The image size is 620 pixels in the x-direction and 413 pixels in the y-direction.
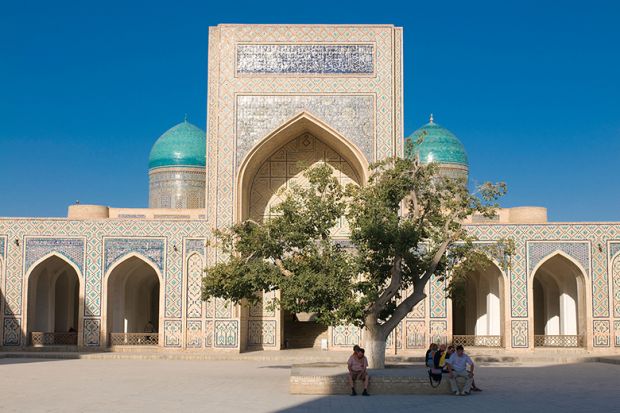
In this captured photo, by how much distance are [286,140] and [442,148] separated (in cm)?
684

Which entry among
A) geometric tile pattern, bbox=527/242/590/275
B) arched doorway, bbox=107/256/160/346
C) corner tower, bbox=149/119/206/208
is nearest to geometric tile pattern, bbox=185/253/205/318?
arched doorway, bbox=107/256/160/346

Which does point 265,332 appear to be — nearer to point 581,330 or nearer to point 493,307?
point 493,307

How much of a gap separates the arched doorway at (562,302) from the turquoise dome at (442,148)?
15.7 ft

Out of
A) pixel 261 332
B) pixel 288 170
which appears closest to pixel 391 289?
pixel 261 332

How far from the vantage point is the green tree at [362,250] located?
11188mm

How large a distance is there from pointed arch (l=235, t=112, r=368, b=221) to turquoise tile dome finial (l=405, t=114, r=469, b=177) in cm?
566

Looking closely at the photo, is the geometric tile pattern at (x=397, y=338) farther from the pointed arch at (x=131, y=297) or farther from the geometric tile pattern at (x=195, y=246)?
the pointed arch at (x=131, y=297)

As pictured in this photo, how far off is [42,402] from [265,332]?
Answer: 951 centimetres

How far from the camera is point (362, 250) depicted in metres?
11.6

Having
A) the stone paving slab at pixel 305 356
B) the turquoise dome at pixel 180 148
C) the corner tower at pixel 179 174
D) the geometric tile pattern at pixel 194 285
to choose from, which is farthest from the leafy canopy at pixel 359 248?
the turquoise dome at pixel 180 148

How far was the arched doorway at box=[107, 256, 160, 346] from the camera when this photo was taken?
58.2 ft

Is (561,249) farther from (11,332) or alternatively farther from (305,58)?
(11,332)

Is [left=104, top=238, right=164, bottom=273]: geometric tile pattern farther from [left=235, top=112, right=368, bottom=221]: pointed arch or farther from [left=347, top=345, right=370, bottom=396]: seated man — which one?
[left=347, top=345, right=370, bottom=396]: seated man

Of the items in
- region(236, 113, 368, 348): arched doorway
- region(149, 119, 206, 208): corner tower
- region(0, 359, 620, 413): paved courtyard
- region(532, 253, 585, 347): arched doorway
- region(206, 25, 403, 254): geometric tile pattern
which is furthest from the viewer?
region(149, 119, 206, 208): corner tower
